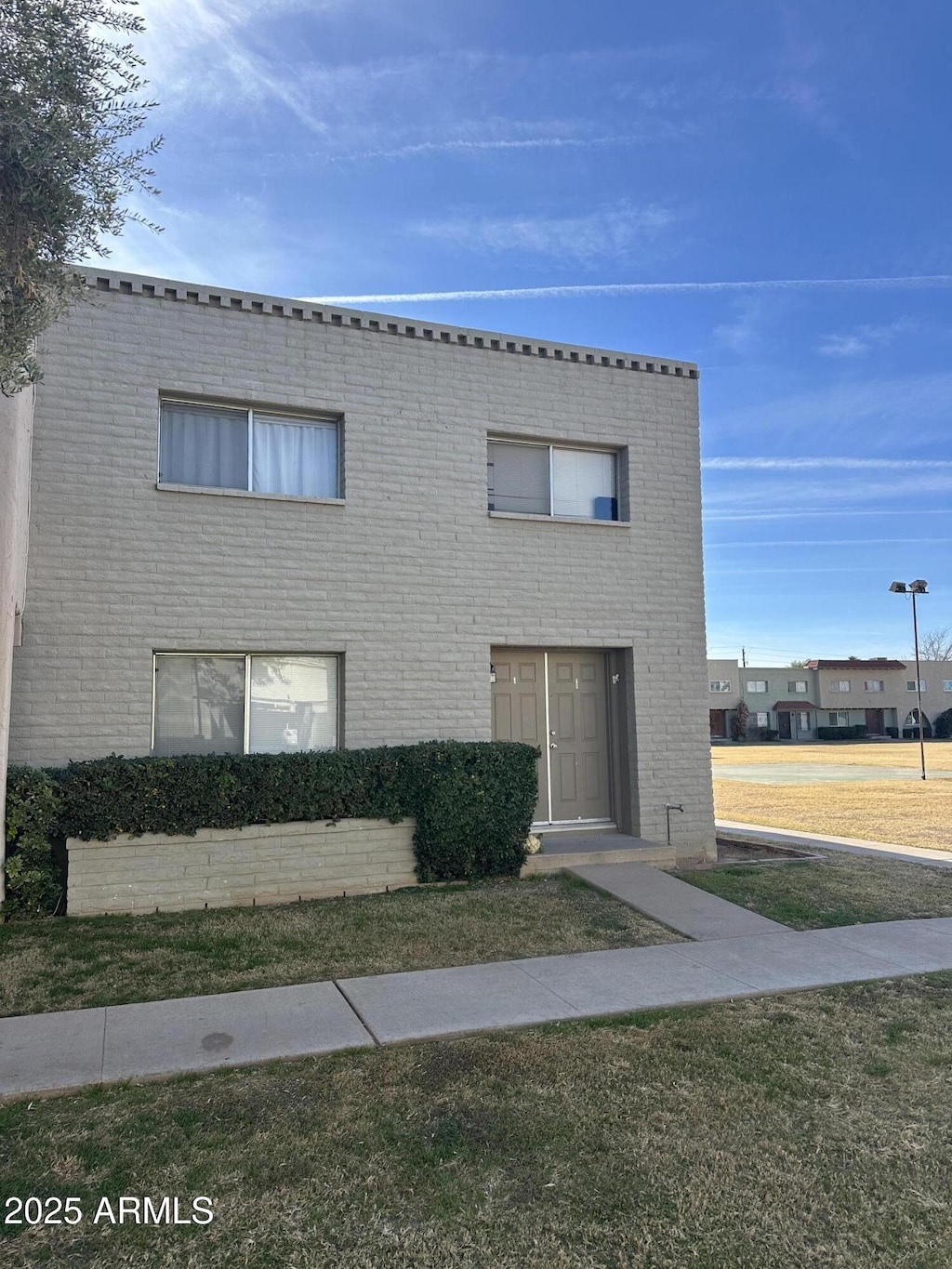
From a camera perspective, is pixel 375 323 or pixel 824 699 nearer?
pixel 375 323

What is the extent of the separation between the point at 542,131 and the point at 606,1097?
11670 mm

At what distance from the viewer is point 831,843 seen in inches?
532

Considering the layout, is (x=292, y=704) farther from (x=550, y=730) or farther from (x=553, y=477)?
(x=553, y=477)

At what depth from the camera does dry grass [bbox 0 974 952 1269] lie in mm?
3293

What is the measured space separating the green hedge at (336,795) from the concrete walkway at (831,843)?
5212 millimetres

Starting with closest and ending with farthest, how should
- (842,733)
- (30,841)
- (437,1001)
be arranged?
(437,1001), (30,841), (842,733)

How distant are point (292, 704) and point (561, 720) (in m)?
3.59

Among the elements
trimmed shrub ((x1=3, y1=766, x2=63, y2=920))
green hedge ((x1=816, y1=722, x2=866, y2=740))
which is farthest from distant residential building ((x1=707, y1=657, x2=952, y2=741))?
trimmed shrub ((x1=3, y1=766, x2=63, y2=920))

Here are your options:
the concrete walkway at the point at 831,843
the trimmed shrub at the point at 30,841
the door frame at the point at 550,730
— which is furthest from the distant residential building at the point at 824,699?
the trimmed shrub at the point at 30,841

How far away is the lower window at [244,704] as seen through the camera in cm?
984

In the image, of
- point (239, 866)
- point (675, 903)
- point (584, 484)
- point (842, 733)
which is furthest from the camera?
point (842, 733)

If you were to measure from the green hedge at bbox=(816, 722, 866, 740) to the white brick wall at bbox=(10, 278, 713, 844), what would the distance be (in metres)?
60.1

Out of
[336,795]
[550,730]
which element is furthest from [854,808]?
[336,795]

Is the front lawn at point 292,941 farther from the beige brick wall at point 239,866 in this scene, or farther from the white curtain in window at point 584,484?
the white curtain in window at point 584,484
